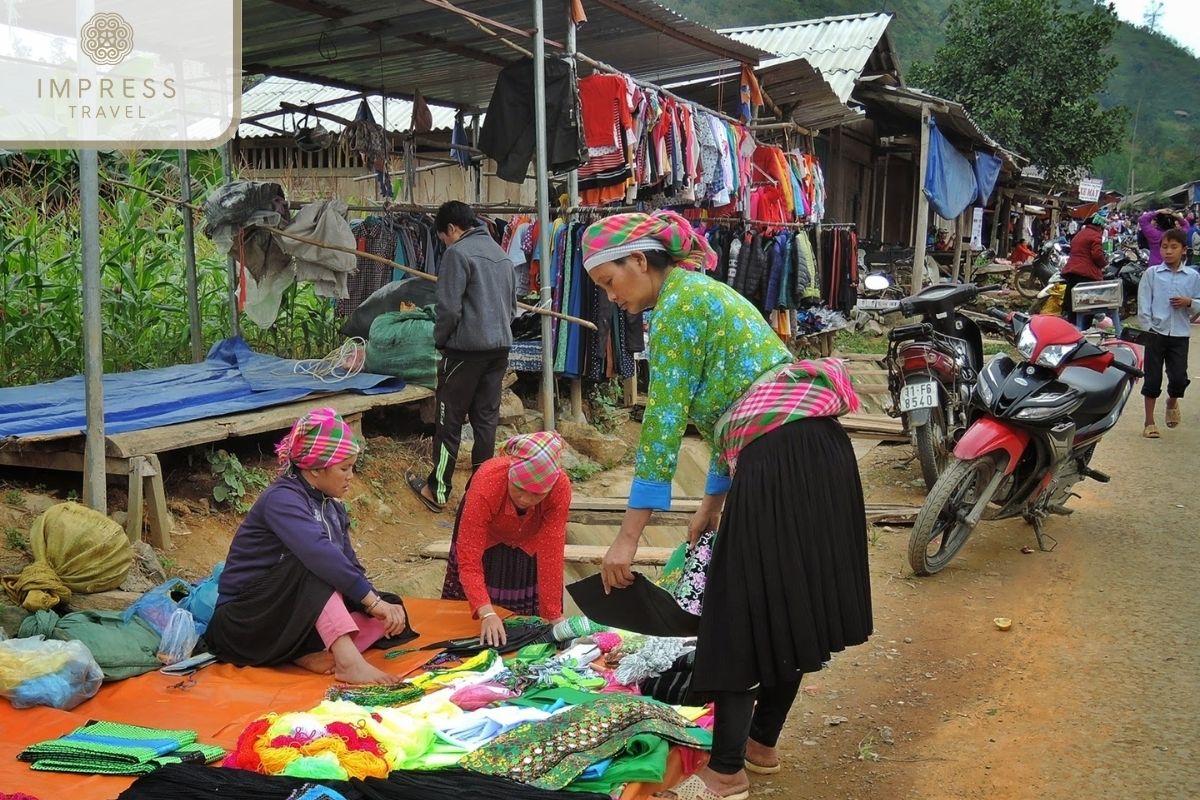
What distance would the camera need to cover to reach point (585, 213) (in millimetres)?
7691

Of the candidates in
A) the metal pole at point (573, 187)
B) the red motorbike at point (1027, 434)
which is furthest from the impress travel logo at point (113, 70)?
the red motorbike at point (1027, 434)

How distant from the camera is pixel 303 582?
12.1 feet

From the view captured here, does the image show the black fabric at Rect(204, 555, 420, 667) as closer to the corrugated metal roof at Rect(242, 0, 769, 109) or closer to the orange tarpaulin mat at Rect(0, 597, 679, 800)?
the orange tarpaulin mat at Rect(0, 597, 679, 800)

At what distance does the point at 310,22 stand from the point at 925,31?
1429 inches

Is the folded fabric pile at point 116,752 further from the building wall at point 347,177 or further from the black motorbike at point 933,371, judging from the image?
the building wall at point 347,177

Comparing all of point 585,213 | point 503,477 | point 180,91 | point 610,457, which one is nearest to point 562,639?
point 503,477

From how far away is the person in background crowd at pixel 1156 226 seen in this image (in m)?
12.5

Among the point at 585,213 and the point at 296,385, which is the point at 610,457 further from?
the point at 296,385

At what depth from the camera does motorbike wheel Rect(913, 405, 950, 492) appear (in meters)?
6.30

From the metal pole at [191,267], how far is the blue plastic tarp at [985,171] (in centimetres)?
1175

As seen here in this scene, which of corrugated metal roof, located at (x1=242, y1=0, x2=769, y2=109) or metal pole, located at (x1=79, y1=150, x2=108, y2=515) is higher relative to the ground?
corrugated metal roof, located at (x1=242, y1=0, x2=769, y2=109)

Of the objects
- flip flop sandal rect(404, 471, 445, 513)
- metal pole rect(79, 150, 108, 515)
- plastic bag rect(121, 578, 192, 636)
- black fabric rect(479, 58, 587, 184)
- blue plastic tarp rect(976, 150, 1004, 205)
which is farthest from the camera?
blue plastic tarp rect(976, 150, 1004, 205)

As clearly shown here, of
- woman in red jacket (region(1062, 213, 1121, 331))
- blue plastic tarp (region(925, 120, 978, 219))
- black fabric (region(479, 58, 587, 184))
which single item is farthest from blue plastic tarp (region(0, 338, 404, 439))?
blue plastic tarp (region(925, 120, 978, 219))

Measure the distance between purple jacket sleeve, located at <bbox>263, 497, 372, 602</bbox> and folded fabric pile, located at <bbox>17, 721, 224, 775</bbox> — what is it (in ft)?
2.49
